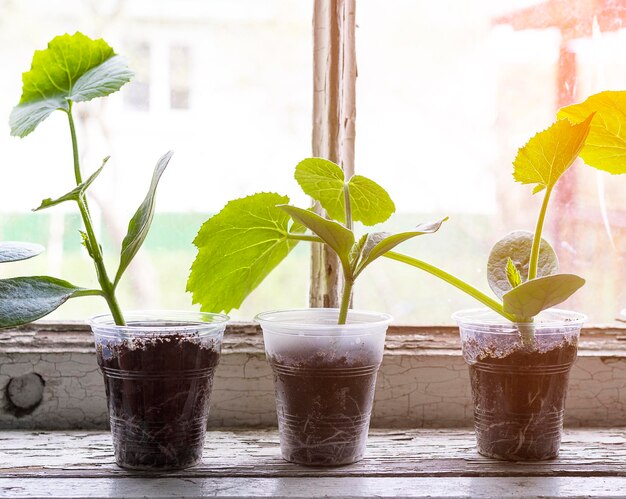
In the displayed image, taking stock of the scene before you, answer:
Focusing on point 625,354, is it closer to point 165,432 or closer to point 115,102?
point 165,432

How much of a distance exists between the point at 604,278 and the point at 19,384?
2.57ft

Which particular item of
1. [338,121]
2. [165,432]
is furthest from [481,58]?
[165,432]

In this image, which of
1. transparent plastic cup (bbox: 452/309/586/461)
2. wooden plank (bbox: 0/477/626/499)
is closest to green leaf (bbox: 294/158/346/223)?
transparent plastic cup (bbox: 452/309/586/461)

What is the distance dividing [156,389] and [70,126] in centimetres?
30

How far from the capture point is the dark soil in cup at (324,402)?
828 mm

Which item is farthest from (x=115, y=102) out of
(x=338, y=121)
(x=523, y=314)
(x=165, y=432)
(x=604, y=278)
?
(x=604, y=278)

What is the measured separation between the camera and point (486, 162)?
107 centimetres

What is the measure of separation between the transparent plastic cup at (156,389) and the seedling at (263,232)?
75mm

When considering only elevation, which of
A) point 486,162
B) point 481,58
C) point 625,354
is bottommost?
point 625,354

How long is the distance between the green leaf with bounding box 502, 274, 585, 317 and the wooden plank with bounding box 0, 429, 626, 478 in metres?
0.18

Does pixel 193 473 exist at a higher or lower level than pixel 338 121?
lower

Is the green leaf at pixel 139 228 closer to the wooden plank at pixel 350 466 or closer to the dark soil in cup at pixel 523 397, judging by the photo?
the wooden plank at pixel 350 466

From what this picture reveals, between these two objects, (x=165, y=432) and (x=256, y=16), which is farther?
(x=256, y=16)

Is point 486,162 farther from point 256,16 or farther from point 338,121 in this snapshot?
point 256,16
